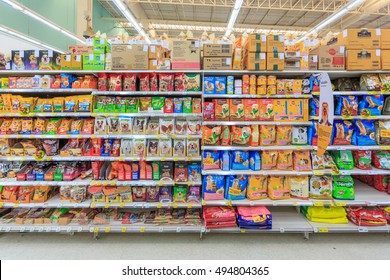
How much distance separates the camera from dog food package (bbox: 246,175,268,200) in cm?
291

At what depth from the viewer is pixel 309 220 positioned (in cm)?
296

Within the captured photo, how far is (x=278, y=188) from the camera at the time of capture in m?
2.91

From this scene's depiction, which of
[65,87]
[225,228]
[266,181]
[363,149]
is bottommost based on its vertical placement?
[225,228]

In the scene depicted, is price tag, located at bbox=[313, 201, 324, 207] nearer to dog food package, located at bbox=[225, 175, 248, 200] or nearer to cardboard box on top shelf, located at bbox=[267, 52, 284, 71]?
dog food package, located at bbox=[225, 175, 248, 200]

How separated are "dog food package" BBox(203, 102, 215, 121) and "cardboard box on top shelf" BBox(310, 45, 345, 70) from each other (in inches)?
58.6

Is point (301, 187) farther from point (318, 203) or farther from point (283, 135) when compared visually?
point (283, 135)

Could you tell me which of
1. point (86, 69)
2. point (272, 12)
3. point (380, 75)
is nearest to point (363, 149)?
point (380, 75)

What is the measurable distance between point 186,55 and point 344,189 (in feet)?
8.84

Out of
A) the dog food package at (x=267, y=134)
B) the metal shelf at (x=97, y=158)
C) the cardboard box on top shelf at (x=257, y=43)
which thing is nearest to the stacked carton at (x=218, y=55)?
the cardboard box on top shelf at (x=257, y=43)

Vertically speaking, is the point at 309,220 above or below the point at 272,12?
below

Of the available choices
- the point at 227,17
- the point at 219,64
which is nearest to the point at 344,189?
the point at 219,64

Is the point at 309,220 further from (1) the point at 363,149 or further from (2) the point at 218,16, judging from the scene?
(2) the point at 218,16

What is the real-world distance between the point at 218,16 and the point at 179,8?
6.82ft

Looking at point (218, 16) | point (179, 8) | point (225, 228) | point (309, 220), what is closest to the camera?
point (225, 228)
